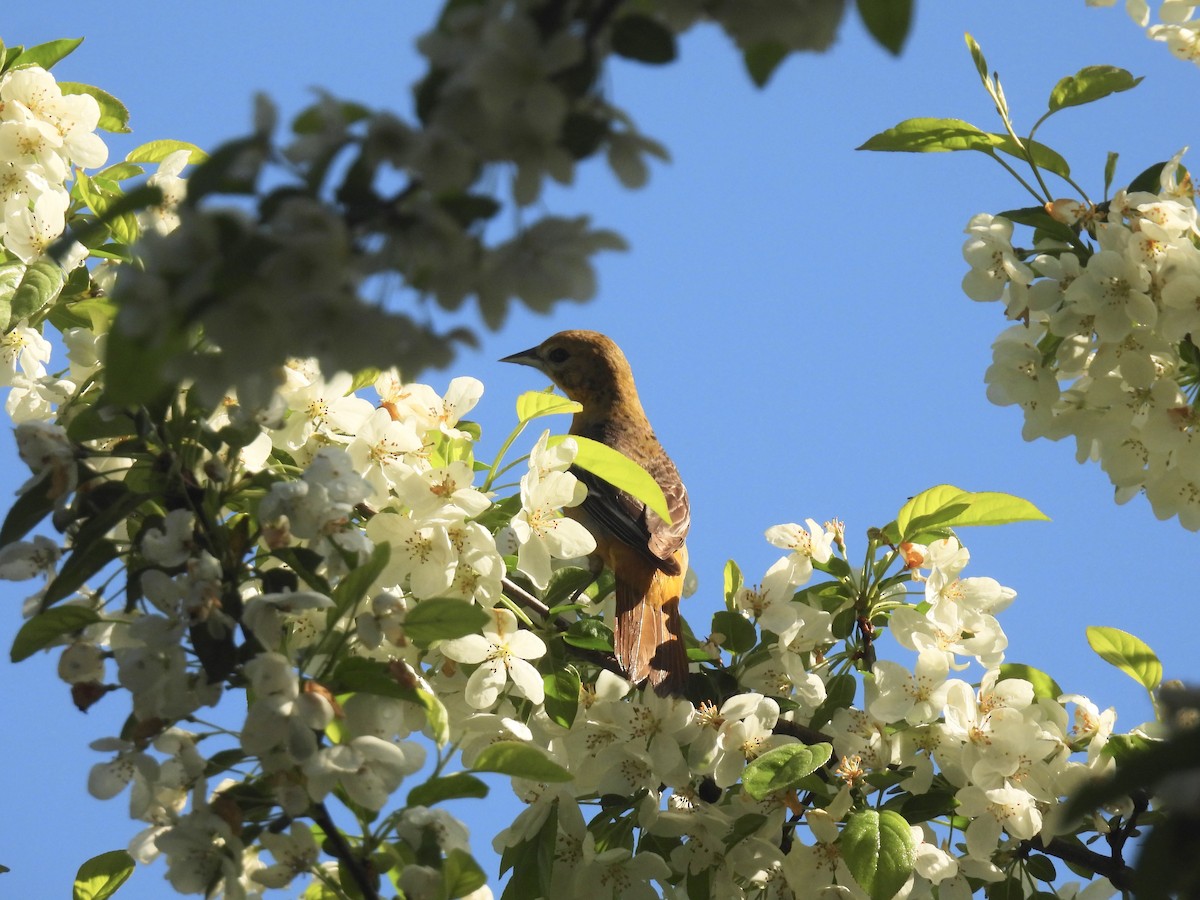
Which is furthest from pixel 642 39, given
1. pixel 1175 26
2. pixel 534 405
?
pixel 1175 26

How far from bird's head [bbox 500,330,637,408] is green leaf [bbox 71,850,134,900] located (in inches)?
140

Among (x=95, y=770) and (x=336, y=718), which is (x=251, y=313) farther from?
(x=95, y=770)

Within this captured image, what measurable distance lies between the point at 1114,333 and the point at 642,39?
1612 millimetres

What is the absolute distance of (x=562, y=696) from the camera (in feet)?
7.82

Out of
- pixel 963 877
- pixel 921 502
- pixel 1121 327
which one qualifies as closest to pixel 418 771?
pixel 963 877

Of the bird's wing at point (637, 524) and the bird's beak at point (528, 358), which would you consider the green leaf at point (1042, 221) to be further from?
the bird's beak at point (528, 358)

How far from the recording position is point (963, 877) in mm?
2312

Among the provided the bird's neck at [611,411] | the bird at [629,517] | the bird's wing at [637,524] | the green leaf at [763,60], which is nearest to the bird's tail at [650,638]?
the bird at [629,517]

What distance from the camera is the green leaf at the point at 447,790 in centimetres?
174

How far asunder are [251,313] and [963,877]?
184 centimetres

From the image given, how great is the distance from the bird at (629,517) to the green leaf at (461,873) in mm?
869

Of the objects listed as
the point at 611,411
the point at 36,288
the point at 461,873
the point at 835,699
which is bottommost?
the point at 461,873

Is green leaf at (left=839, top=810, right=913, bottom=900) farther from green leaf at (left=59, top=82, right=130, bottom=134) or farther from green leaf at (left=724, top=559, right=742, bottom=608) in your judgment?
green leaf at (left=59, top=82, right=130, bottom=134)

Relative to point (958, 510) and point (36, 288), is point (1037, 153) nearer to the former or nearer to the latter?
point (958, 510)
